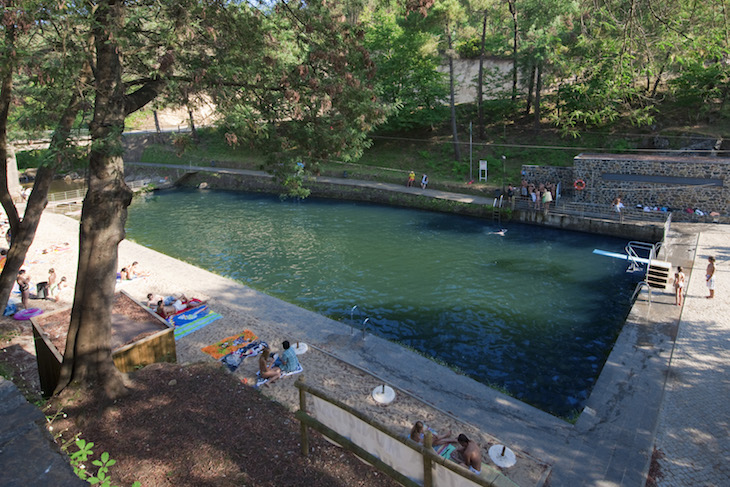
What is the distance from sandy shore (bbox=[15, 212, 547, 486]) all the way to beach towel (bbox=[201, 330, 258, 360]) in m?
0.20

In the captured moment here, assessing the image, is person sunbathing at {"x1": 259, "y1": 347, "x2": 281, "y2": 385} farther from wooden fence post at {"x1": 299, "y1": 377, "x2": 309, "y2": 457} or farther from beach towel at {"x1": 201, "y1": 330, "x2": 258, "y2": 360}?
wooden fence post at {"x1": 299, "y1": 377, "x2": 309, "y2": 457}

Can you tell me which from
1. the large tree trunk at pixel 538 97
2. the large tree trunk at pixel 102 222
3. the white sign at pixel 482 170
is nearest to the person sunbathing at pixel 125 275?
the large tree trunk at pixel 102 222

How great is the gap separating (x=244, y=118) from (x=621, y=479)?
8.66 meters

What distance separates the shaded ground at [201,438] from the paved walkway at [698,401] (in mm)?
5322

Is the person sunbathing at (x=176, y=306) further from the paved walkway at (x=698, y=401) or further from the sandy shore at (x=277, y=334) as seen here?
the paved walkway at (x=698, y=401)

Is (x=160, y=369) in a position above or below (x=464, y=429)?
above

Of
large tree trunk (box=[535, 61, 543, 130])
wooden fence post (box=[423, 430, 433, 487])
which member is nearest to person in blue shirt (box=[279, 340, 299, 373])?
wooden fence post (box=[423, 430, 433, 487])

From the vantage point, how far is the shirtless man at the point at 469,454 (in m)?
7.27

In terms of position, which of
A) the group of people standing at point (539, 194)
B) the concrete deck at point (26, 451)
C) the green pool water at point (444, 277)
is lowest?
the green pool water at point (444, 277)

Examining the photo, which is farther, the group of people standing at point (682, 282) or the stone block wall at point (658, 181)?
the stone block wall at point (658, 181)

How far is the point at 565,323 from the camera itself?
1539cm

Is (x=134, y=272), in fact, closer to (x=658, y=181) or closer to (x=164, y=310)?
(x=164, y=310)

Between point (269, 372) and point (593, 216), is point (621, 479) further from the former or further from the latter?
point (593, 216)

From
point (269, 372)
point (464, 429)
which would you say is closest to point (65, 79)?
point (269, 372)
